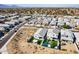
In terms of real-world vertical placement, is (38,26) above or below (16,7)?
below

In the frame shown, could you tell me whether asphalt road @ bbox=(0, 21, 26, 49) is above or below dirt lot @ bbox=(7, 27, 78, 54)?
above

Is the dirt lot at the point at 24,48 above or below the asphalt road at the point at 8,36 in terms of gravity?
below

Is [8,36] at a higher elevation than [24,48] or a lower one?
higher
